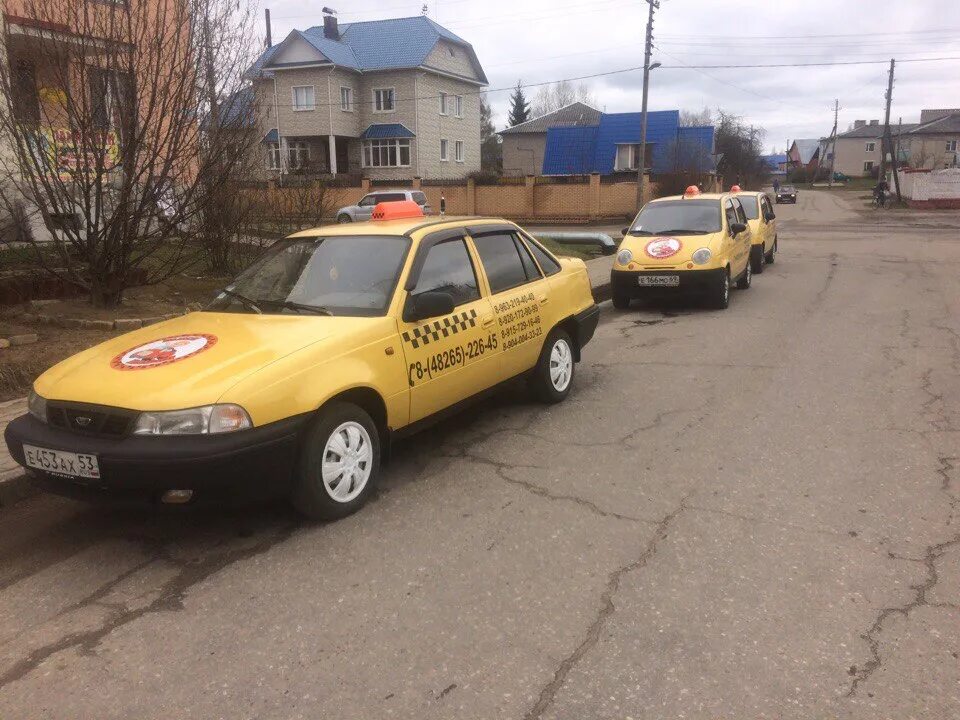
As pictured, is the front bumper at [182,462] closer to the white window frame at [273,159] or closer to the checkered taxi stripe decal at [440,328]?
the checkered taxi stripe decal at [440,328]

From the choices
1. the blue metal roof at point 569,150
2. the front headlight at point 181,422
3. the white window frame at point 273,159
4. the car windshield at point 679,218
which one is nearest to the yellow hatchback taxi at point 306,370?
the front headlight at point 181,422

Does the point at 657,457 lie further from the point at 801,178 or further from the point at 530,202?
the point at 801,178

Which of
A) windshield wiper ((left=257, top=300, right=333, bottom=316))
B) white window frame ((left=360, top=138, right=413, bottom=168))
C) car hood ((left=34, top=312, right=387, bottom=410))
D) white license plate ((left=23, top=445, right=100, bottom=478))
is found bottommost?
white license plate ((left=23, top=445, right=100, bottom=478))

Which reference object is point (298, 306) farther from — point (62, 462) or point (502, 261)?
point (502, 261)

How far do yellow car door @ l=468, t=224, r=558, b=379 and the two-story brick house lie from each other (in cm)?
3973

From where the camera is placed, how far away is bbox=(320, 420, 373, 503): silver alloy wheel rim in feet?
13.3

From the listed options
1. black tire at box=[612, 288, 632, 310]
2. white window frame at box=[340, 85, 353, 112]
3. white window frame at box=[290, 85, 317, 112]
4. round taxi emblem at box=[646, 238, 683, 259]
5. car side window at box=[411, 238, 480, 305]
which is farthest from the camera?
white window frame at box=[340, 85, 353, 112]

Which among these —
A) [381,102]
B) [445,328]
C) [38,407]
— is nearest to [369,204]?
[381,102]

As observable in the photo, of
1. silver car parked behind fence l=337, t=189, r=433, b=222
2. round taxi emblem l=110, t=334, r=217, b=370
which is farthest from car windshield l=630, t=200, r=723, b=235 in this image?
silver car parked behind fence l=337, t=189, r=433, b=222

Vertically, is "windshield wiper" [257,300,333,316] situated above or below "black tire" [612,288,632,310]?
above

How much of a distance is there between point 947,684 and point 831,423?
321cm

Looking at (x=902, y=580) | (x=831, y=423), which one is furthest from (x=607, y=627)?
(x=831, y=423)

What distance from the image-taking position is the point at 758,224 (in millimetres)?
15094

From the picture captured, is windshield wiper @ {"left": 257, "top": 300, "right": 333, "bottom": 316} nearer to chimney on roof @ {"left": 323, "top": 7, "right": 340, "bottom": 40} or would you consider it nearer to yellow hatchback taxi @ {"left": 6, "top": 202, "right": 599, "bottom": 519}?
yellow hatchback taxi @ {"left": 6, "top": 202, "right": 599, "bottom": 519}
